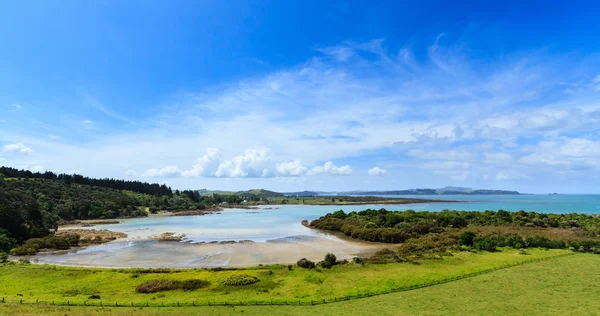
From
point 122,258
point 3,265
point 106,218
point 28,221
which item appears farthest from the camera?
point 106,218

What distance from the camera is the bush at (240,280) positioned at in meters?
33.5

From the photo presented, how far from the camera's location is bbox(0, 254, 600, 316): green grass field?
2470 cm

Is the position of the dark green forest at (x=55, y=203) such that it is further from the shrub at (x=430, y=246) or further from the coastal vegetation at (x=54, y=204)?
the shrub at (x=430, y=246)

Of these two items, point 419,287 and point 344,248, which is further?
point 344,248

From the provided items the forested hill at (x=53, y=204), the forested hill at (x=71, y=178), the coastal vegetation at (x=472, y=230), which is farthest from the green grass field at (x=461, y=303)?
the forested hill at (x=71, y=178)

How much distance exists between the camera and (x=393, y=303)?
27.0 m

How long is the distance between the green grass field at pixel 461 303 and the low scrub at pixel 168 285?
547 cm

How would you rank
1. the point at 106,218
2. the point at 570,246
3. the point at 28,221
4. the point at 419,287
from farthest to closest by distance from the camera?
the point at 106,218 < the point at 28,221 < the point at 570,246 < the point at 419,287

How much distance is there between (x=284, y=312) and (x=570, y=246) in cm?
4664

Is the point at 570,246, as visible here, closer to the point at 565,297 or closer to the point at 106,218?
the point at 565,297

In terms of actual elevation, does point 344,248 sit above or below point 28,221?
below

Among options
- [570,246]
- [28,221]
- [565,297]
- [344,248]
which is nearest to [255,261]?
[344,248]

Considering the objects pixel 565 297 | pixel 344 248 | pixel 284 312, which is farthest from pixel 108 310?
pixel 344 248

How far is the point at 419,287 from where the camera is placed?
31.3 meters
